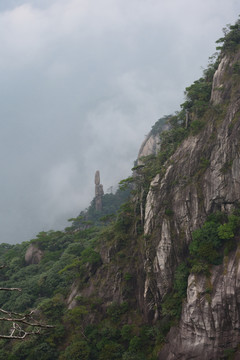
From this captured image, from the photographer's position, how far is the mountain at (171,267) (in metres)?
21.8


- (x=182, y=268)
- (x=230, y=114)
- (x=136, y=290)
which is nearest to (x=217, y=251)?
(x=182, y=268)

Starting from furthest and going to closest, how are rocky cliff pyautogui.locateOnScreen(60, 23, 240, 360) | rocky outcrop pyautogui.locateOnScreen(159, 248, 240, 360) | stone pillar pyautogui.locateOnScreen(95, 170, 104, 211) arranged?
1. stone pillar pyautogui.locateOnScreen(95, 170, 104, 211)
2. rocky cliff pyautogui.locateOnScreen(60, 23, 240, 360)
3. rocky outcrop pyautogui.locateOnScreen(159, 248, 240, 360)

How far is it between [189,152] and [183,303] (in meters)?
16.3

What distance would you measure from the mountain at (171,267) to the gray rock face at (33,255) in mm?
11380

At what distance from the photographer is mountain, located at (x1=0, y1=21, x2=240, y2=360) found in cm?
2177

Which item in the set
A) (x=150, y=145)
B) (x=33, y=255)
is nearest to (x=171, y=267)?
(x=33, y=255)

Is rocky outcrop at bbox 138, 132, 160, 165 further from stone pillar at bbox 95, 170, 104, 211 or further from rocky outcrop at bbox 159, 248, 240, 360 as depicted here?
rocky outcrop at bbox 159, 248, 240, 360

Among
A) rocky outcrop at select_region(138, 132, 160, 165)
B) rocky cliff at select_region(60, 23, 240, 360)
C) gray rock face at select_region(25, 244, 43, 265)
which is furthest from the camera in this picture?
rocky outcrop at select_region(138, 132, 160, 165)

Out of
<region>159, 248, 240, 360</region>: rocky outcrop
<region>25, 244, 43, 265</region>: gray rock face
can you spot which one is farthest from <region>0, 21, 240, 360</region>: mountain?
<region>25, 244, 43, 265</region>: gray rock face

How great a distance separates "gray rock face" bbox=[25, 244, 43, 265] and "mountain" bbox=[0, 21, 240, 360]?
448 inches

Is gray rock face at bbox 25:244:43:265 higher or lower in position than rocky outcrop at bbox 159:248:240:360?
higher

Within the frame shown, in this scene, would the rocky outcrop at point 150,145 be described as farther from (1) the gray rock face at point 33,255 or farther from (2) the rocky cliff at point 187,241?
(2) the rocky cliff at point 187,241

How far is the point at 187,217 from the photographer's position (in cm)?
2759

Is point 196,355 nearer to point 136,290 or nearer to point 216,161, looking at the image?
point 136,290
